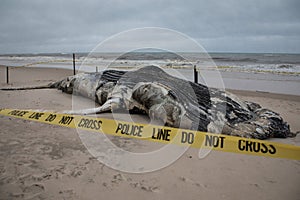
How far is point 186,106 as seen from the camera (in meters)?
3.38

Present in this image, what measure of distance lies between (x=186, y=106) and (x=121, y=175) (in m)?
1.67

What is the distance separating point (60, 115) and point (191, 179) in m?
2.44

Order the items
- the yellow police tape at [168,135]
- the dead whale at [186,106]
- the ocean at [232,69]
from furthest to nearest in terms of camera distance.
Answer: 1. the ocean at [232,69]
2. the dead whale at [186,106]
3. the yellow police tape at [168,135]

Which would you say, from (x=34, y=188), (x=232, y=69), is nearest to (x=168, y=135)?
(x=34, y=188)

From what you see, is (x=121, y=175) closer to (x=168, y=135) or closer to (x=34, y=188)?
(x=34, y=188)

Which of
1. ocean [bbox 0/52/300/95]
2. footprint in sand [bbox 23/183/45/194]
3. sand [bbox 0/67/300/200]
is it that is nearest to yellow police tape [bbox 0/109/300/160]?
sand [bbox 0/67/300/200]

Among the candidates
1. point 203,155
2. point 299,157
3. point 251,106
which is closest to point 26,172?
point 203,155

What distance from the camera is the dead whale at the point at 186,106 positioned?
10.7 ft

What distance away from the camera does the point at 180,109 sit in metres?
3.31

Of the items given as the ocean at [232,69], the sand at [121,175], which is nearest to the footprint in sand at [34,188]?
the sand at [121,175]

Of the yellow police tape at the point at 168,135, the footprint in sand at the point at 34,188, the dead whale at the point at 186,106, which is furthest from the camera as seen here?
the dead whale at the point at 186,106

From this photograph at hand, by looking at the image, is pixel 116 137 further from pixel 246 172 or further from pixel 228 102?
pixel 228 102

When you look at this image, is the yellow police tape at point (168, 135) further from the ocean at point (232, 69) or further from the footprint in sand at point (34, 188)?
the ocean at point (232, 69)

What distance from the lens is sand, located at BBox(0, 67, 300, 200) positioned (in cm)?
181
